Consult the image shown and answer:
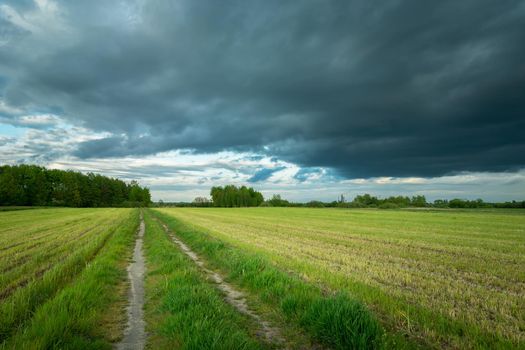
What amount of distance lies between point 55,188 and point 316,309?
496ft

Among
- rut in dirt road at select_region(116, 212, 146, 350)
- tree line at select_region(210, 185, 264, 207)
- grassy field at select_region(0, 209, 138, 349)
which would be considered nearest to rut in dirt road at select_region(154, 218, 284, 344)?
rut in dirt road at select_region(116, 212, 146, 350)

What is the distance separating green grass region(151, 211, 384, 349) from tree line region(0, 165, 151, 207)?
130875mm

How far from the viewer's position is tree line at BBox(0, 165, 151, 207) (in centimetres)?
10583

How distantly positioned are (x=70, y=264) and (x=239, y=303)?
7.34m

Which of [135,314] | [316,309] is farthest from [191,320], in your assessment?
[316,309]

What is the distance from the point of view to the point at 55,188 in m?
125

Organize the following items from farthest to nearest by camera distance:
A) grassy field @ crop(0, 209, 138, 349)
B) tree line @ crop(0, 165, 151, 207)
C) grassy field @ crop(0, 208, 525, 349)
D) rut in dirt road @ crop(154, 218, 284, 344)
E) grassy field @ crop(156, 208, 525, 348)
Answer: tree line @ crop(0, 165, 151, 207)
rut in dirt road @ crop(154, 218, 284, 344)
grassy field @ crop(156, 208, 525, 348)
grassy field @ crop(0, 208, 525, 349)
grassy field @ crop(0, 209, 138, 349)

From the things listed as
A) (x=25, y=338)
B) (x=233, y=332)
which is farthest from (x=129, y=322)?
(x=233, y=332)

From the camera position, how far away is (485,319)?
5.98m

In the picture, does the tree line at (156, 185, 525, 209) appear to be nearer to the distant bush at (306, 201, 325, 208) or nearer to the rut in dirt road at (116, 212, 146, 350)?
the distant bush at (306, 201, 325, 208)

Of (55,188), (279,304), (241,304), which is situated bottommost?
(241,304)

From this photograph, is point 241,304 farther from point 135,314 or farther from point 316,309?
point 135,314

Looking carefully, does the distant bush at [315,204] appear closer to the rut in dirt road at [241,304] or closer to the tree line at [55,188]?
the tree line at [55,188]

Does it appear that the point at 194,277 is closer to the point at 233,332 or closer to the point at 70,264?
the point at 233,332
